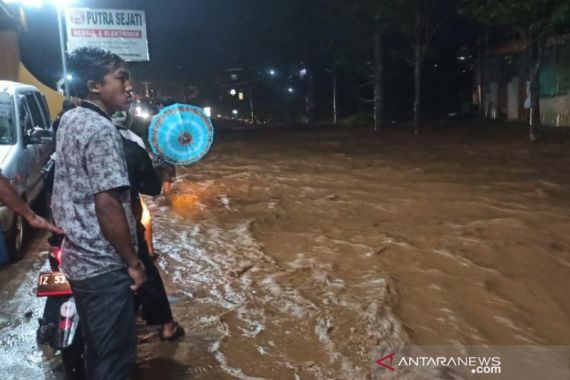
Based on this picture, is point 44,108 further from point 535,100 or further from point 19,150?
point 535,100

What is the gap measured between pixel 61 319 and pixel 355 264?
3.27 m

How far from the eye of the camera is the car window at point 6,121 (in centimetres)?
660

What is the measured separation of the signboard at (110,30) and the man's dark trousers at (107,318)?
1330 cm

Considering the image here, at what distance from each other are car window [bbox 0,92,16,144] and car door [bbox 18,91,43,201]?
0.11m

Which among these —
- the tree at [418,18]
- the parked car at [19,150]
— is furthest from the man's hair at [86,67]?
the tree at [418,18]

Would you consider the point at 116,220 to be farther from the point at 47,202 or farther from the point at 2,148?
the point at 47,202

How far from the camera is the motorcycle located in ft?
10.2

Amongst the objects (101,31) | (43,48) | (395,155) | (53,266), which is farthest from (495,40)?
(53,266)

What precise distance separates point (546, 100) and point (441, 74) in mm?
9463

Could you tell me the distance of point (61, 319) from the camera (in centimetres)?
313

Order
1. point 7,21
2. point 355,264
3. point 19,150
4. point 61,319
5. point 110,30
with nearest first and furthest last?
point 61,319, point 355,264, point 19,150, point 110,30, point 7,21

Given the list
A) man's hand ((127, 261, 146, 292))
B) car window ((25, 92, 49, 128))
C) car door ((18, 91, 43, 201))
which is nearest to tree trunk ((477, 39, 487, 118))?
car window ((25, 92, 49, 128))

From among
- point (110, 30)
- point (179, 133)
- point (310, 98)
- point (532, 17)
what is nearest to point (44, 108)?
point (179, 133)

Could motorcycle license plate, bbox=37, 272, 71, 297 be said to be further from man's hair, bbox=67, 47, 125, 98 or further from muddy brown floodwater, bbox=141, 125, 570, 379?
man's hair, bbox=67, 47, 125, 98
